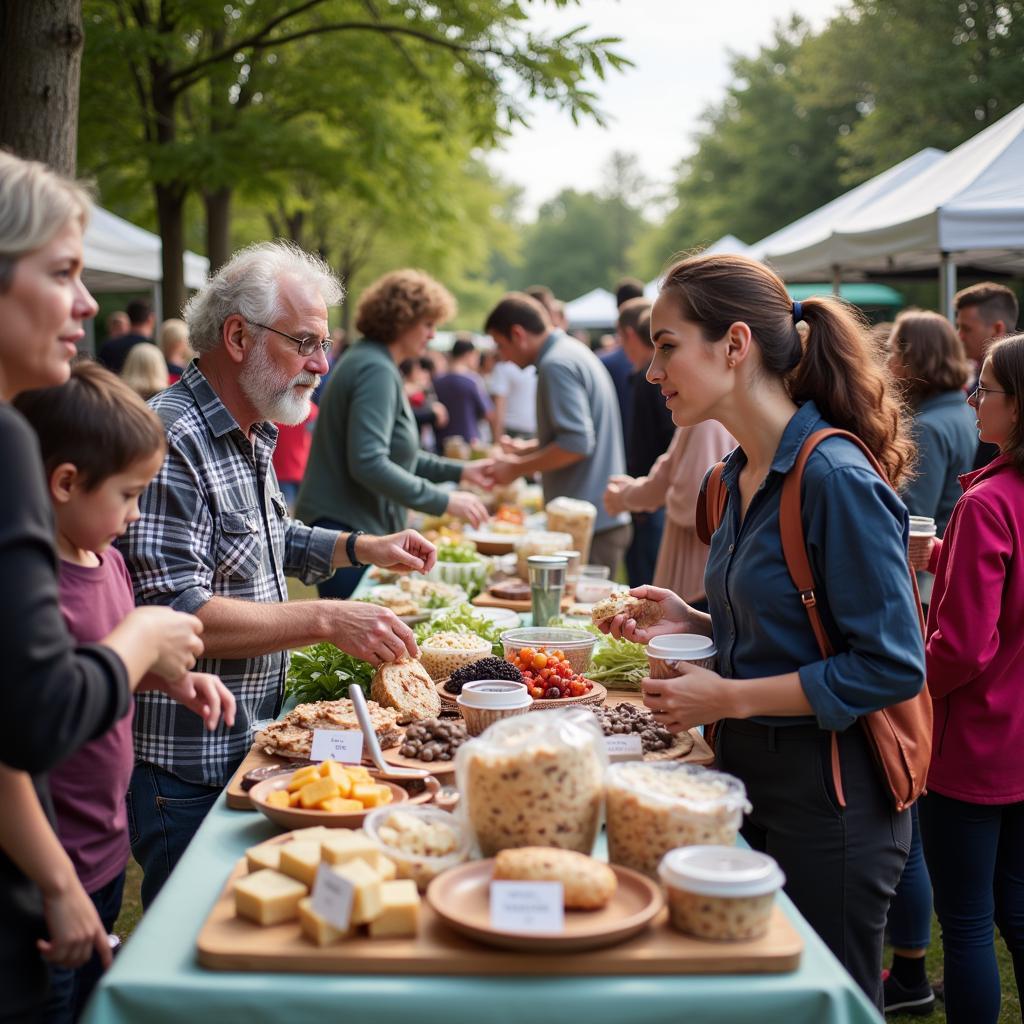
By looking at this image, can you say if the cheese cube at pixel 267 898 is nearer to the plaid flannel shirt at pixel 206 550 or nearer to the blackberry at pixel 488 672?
the plaid flannel shirt at pixel 206 550

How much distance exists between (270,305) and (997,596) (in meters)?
1.93

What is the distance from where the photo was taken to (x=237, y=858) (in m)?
A: 1.98

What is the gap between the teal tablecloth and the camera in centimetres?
151

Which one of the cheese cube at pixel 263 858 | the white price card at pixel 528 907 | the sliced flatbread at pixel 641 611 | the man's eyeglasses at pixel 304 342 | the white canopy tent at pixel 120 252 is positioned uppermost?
the white canopy tent at pixel 120 252

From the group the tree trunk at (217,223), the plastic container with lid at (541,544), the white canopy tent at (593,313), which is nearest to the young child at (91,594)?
the plastic container with lid at (541,544)

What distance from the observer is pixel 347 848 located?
1.69m

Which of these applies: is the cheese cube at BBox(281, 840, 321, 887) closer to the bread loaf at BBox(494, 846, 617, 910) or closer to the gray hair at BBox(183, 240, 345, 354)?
the bread loaf at BBox(494, 846, 617, 910)

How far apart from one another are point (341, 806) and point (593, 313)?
1940 cm

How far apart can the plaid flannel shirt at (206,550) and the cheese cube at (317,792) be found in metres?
0.61

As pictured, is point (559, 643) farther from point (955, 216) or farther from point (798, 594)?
point (955, 216)

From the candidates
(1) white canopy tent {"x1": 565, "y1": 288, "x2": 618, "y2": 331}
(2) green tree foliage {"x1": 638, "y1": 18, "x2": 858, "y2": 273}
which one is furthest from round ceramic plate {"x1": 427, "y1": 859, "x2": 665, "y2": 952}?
(2) green tree foliage {"x1": 638, "y1": 18, "x2": 858, "y2": 273}

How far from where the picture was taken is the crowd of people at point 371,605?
5.23 feet

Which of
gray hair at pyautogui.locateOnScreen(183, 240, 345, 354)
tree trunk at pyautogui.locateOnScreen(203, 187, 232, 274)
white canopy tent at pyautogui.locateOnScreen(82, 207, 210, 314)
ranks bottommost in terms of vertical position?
gray hair at pyautogui.locateOnScreen(183, 240, 345, 354)

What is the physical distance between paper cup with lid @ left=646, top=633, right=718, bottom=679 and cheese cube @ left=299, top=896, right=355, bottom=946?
91 centimetres
